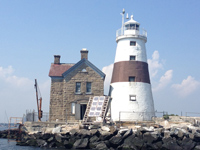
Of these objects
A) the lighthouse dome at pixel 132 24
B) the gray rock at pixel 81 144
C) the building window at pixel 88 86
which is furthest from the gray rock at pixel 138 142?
the lighthouse dome at pixel 132 24

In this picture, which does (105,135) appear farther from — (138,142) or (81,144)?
(138,142)

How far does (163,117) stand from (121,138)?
770 centimetres

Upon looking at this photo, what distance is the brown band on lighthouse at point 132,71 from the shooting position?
27812 mm

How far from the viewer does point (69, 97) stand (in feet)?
92.8

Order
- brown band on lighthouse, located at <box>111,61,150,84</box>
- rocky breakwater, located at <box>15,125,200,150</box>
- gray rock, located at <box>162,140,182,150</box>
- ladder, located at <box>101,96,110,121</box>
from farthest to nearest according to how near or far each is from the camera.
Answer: brown band on lighthouse, located at <box>111,61,150,84</box> → ladder, located at <box>101,96,110,121</box> → rocky breakwater, located at <box>15,125,200,150</box> → gray rock, located at <box>162,140,182,150</box>

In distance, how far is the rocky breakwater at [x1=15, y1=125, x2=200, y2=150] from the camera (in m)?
20.8

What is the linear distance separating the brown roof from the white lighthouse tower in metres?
4.98

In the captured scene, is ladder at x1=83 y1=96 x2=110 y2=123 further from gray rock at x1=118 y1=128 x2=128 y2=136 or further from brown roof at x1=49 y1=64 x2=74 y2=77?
brown roof at x1=49 y1=64 x2=74 y2=77

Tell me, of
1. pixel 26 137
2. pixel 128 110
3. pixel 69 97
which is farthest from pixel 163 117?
pixel 26 137

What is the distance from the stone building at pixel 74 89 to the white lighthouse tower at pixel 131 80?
184cm

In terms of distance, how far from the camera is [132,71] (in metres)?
27.9

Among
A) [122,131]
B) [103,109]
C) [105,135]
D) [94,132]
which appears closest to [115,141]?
[105,135]

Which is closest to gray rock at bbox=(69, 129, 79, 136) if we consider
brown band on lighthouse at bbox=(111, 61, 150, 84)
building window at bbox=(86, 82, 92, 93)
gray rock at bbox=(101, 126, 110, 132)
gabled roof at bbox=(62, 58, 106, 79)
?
gray rock at bbox=(101, 126, 110, 132)

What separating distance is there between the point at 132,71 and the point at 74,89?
19.3 ft
